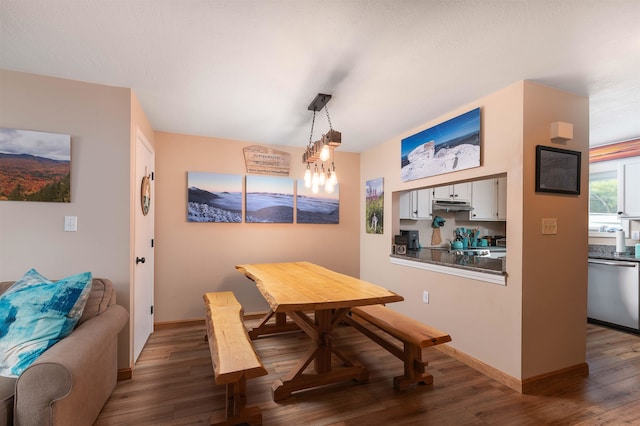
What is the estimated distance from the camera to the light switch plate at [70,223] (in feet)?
7.25

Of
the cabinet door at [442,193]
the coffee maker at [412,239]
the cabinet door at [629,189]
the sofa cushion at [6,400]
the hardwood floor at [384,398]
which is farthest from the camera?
the cabinet door at [442,193]

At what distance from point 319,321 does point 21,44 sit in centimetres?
268

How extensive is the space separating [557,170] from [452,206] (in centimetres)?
201

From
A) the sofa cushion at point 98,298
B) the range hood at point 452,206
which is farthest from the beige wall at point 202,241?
the range hood at point 452,206

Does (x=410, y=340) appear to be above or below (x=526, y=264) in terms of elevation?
below

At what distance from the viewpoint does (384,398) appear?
6.90 ft

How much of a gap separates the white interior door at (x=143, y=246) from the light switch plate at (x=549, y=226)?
329cm

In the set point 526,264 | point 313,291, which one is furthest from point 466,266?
point 313,291

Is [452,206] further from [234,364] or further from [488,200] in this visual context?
[234,364]

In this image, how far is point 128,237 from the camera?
2.33m

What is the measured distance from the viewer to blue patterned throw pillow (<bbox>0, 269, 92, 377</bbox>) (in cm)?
153

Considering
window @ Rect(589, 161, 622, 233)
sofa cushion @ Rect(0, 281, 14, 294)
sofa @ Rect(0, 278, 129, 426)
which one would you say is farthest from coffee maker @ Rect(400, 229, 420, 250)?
sofa cushion @ Rect(0, 281, 14, 294)

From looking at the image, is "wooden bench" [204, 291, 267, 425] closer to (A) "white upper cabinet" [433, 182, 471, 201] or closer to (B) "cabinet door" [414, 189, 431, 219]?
(B) "cabinet door" [414, 189, 431, 219]

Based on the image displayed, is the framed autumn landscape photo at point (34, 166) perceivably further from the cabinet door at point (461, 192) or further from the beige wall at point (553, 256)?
the cabinet door at point (461, 192)
